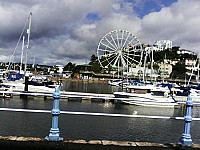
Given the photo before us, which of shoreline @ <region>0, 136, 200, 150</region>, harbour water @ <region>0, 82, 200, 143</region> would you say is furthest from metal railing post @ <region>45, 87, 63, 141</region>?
harbour water @ <region>0, 82, 200, 143</region>

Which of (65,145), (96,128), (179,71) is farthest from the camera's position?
(179,71)

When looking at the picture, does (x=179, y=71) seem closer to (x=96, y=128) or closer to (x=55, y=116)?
(x=96, y=128)

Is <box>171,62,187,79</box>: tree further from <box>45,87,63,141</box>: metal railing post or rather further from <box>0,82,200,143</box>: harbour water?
<box>45,87,63,141</box>: metal railing post

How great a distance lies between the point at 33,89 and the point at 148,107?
1724cm

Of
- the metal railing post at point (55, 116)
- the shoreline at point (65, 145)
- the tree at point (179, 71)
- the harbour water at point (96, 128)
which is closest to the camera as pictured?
the shoreline at point (65, 145)

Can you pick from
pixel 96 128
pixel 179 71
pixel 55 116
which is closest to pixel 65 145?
pixel 55 116

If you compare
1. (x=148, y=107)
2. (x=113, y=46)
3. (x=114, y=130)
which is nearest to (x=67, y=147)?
(x=114, y=130)

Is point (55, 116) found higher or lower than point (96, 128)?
higher

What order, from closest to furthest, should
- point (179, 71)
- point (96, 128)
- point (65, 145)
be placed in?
point (65, 145) < point (96, 128) < point (179, 71)

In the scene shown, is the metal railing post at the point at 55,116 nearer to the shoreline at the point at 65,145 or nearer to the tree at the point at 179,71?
the shoreline at the point at 65,145

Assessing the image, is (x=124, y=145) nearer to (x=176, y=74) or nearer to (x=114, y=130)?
(x=114, y=130)

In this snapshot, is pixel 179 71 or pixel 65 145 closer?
pixel 65 145

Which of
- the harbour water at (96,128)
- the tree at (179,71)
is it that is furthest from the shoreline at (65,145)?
the tree at (179,71)

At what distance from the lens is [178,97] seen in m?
32.9
